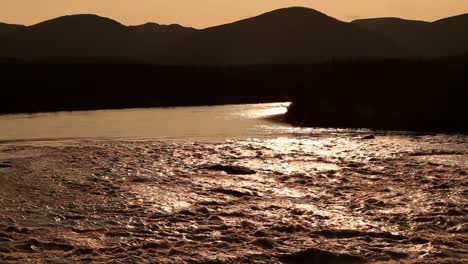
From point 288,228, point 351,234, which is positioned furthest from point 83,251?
point 351,234

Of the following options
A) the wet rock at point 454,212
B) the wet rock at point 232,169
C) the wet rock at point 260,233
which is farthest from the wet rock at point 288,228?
the wet rock at point 232,169

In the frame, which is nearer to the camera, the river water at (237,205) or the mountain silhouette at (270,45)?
the river water at (237,205)

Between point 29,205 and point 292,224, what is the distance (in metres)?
5.46

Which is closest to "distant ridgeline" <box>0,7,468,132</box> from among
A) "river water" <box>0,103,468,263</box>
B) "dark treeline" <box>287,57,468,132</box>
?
"dark treeline" <box>287,57,468,132</box>

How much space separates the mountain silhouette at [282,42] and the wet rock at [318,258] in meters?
152

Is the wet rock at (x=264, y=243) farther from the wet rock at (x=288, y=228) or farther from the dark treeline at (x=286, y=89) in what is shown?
the dark treeline at (x=286, y=89)

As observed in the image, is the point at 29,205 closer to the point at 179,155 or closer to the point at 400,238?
the point at 400,238

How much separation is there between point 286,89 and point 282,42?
87700 mm

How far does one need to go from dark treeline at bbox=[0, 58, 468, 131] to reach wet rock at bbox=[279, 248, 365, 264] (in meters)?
24.7

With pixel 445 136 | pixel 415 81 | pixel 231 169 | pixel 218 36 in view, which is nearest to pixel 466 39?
A: pixel 218 36

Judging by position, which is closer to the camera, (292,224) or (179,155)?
(292,224)

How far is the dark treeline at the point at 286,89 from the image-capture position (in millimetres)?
37816

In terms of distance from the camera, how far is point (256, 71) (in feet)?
340

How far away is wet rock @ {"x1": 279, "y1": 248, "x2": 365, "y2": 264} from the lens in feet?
26.2
